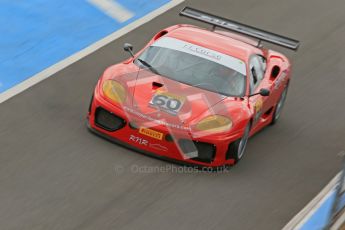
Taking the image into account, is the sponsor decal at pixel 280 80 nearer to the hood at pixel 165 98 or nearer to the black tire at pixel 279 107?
the black tire at pixel 279 107

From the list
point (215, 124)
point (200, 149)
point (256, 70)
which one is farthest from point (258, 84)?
point (200, 149)

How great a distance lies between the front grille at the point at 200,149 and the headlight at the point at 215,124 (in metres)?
0.19

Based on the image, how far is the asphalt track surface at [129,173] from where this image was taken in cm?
912

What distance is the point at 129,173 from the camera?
995cm

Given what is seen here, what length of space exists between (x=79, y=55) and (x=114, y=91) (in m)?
3.24

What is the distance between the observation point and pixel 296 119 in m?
12.2

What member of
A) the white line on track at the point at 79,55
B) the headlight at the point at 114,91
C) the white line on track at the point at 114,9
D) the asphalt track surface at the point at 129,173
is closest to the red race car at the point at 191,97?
the headlight at the point at 114,91

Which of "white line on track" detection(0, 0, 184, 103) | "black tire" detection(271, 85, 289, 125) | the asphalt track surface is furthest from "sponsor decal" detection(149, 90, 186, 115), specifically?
"white line on track" detection(0, 0, 184, 103)

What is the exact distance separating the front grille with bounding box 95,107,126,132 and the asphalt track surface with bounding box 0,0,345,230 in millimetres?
261

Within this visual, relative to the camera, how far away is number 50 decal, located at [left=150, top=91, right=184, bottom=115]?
10117mm

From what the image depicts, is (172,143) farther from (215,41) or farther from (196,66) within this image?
(215,41)

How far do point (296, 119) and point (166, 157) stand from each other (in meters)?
2.89

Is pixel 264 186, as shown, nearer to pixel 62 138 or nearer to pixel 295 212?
pixel 295 212

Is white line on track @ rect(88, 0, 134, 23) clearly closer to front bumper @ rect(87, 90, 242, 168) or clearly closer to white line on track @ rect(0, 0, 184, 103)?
white line on track @ rect(0, 0, 184, 103)
